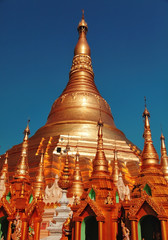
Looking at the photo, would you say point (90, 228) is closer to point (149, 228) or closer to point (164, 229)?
point (149, 228)

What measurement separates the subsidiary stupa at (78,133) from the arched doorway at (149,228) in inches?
432

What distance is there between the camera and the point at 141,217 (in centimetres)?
845

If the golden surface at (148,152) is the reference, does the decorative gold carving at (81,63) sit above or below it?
above

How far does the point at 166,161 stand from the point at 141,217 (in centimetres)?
936

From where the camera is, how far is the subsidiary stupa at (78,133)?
2270cm

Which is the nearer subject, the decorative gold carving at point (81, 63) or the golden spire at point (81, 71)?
the golden spire at point (81, 71)

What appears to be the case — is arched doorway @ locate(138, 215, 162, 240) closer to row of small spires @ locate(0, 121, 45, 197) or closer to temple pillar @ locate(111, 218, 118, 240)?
temple pillar @ locate(111, 218, 118, 240)

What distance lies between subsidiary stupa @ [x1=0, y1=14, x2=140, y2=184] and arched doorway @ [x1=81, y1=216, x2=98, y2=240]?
9.51m

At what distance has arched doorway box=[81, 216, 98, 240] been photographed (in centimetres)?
958

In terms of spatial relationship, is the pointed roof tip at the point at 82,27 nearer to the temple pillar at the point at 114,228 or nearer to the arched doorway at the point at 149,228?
the temple pillar at the point at 114,228

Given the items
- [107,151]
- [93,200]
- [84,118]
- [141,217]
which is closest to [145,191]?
[141,217]

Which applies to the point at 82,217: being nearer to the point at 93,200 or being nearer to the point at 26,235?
the point at 93,200

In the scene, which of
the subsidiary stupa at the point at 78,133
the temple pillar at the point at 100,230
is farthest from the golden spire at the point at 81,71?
the temple pillar at the point at 100,230

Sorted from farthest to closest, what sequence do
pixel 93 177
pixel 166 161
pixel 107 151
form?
pixel 107 151 → pixel 166 161 → pixel 93 177
